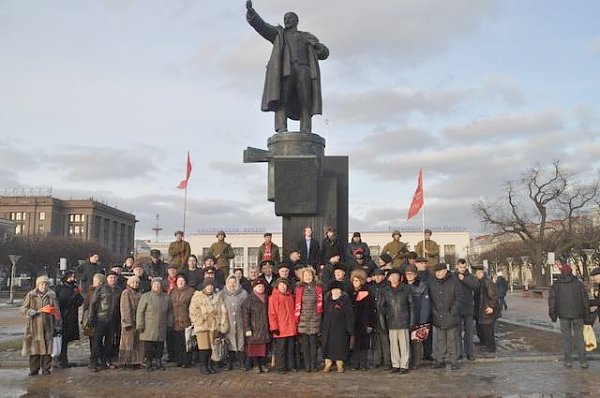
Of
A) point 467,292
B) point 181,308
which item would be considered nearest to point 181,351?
point 181,308

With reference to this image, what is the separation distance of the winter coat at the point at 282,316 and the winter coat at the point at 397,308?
58.5 inches

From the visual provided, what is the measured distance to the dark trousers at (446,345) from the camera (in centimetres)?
998

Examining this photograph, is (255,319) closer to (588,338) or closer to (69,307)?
(69,307)

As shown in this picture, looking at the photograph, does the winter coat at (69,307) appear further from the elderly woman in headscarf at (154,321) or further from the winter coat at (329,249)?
the winter coat at (329,249)

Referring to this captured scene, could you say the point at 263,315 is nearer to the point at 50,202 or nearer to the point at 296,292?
the point at 296,292

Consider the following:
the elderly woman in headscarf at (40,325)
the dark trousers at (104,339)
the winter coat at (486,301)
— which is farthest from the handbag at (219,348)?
the winter coat at (486,301)

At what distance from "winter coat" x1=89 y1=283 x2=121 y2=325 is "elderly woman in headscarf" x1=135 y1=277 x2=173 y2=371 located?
2.03 feet

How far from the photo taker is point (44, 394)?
27.3 feet

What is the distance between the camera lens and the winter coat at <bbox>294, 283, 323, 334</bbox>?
32.1 ft

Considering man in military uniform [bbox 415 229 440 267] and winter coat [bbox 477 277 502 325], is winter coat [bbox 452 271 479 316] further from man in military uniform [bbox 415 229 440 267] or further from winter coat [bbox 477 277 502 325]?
man in military uniform [bbox 415 229 440 267]

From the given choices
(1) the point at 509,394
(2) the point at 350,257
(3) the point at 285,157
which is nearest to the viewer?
(1) the point at 509,394

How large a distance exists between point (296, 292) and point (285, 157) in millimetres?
3491

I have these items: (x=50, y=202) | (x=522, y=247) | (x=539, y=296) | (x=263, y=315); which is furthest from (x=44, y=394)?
(x=50, y=202)

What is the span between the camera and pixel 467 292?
11.5m
